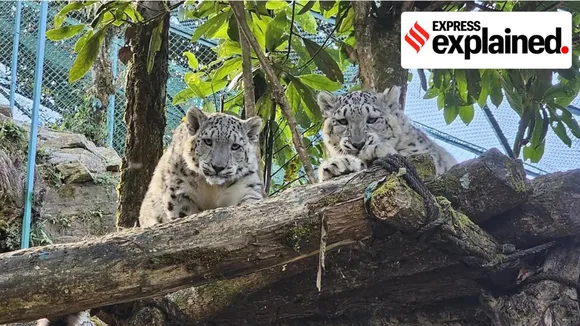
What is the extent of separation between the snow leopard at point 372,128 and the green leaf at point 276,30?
1.20 ft

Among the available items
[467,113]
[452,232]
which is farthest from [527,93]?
[452,232]

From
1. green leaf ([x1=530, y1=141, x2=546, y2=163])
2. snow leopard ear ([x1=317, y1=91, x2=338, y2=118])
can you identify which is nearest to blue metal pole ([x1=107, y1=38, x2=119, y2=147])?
snow leopard ear ([x1=317, y1=91, x2=338, y2=118])

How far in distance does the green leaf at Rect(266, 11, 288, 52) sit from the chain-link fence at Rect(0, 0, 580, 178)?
707 millimetres

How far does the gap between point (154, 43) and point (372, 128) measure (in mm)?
1115

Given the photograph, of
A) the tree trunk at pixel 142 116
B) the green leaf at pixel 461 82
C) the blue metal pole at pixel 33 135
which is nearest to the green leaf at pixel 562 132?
the green leaf at pixel 461 82

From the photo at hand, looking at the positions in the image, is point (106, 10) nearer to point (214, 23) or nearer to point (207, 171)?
point (214, 23)

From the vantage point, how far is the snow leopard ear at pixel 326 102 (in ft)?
12.4

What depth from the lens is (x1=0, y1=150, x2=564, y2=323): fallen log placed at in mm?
2244

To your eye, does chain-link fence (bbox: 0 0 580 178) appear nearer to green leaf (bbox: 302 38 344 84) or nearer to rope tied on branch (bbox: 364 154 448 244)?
green leaf (bbox: 302 38 344 84)

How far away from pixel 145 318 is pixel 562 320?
1338mm

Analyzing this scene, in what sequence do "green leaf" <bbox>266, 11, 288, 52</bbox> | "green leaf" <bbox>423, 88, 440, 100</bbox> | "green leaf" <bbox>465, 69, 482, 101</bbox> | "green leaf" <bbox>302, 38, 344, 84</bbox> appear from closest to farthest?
"green leaf" <bbox>465, 69, 482, 101</bbox>, "green leaf" <bbox>266, 11, 288, 52</bbox>, "green leaf" <bbox>302, 38, 344, 84</bbox>, "green leaf" <bbox>423, 88, 440, 100</bbox>

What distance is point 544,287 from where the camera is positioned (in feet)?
7.79

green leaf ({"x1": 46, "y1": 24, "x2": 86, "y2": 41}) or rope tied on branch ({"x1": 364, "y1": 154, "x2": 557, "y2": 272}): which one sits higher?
green leaf ({"x1": 46, "y1": 24, "x2": 86, "y2": 41})

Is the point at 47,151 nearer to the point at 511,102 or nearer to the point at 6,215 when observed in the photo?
the point at 6,215
